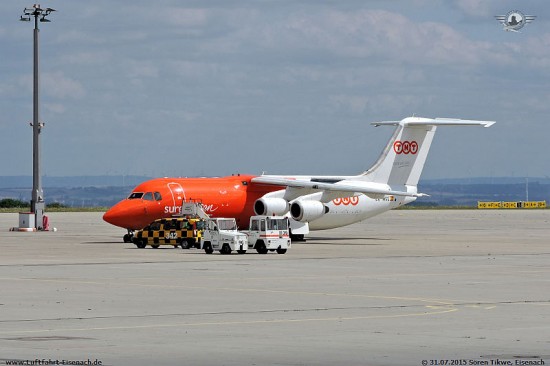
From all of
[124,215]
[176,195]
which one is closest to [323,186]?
[176,195]

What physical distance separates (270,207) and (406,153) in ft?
36.8

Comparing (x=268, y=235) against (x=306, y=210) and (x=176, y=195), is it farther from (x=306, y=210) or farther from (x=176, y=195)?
(x=306, y=210)

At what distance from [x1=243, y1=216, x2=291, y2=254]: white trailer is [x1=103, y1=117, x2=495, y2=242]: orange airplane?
11229 millimetres

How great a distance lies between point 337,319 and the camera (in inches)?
1026

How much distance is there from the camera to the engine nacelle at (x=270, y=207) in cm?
6700

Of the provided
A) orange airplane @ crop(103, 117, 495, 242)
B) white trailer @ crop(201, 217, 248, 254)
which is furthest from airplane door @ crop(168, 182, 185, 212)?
white trailer @ crop(201, 217, 248, 254)

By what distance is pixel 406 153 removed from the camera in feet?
243

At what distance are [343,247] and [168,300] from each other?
31163 mm

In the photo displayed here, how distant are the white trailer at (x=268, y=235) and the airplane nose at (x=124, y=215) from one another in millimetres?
11009

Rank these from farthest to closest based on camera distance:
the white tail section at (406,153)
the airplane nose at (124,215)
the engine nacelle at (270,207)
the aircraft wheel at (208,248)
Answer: the white tail section at (406,153)
the engine nacelle at (270,207)
the airplane nose at (124,215)
the aircraft wheel at (208,248)

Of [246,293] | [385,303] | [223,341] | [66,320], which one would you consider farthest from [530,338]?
[246,293]

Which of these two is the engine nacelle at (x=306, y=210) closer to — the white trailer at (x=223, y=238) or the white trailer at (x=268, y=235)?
the white trailer at (x=268, y=235)

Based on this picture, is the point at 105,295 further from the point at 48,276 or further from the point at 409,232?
the point at 409,232

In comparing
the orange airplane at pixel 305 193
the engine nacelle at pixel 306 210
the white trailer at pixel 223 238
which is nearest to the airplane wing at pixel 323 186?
the orange airplane at pixel 305 193
